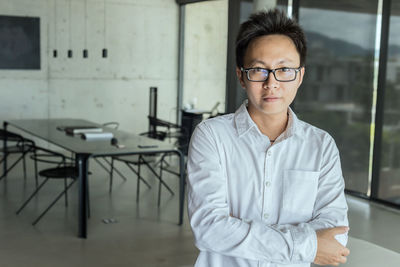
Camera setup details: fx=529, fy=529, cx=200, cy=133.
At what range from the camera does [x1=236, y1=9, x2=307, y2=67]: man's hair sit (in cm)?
158

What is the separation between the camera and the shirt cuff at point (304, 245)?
1.44 m

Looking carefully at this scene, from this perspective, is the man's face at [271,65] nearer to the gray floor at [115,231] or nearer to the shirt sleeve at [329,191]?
the shirt sleeve at [329,191]

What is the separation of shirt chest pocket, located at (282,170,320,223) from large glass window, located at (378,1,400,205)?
4.88 metres

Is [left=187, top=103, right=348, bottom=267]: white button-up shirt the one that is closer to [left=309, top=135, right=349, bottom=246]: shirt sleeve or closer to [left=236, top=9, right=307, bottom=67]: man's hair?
[left=309, top=135, right=349, bottom=246]: shirt sleeve

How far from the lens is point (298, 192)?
1.55 metres

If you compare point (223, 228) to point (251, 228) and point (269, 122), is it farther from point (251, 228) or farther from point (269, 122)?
point (269, 122)

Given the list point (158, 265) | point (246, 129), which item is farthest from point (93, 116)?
point (246, 129)

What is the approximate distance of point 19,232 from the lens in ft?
16.4

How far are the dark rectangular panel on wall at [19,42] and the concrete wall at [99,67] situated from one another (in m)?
0.10

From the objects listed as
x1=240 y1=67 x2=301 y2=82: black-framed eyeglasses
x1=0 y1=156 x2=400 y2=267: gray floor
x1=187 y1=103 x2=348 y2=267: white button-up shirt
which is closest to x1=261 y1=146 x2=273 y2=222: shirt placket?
x1=187 y1=103 x2=348 y2=267: white button-up shirt

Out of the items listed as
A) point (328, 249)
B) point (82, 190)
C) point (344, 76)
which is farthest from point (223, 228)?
point (344, 76)

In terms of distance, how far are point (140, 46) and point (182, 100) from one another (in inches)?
52.3

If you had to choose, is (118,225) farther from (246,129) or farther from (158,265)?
(246,129)

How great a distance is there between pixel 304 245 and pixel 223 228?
0.23m
